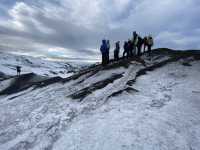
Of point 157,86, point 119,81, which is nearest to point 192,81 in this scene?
point 157,86

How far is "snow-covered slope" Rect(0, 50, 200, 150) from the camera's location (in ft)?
29.4

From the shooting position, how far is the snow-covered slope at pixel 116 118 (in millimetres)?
8953

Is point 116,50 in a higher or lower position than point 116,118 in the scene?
higher

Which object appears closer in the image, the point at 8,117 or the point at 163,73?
the point at 8,117

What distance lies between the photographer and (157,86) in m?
16.3

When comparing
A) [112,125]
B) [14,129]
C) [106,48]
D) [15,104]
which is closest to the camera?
[112,125]

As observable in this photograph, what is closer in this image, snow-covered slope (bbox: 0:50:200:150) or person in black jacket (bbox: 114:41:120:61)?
snow-covered slope (bbox: 0:50:200:150)

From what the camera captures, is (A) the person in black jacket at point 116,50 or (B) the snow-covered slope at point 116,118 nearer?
(B) the snow-covered slope at point 116,118

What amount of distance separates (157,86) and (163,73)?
13.7 feet

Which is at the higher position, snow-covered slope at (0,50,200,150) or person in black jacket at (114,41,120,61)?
person in black jacket at (114,41,120,61)

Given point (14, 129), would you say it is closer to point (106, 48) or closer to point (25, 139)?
point (25, 139)

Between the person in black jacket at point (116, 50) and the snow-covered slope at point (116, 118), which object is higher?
the person in black jacket at point (116, 50)

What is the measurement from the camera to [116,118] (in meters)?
10.8

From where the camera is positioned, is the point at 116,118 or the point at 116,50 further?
the point at 116,50
